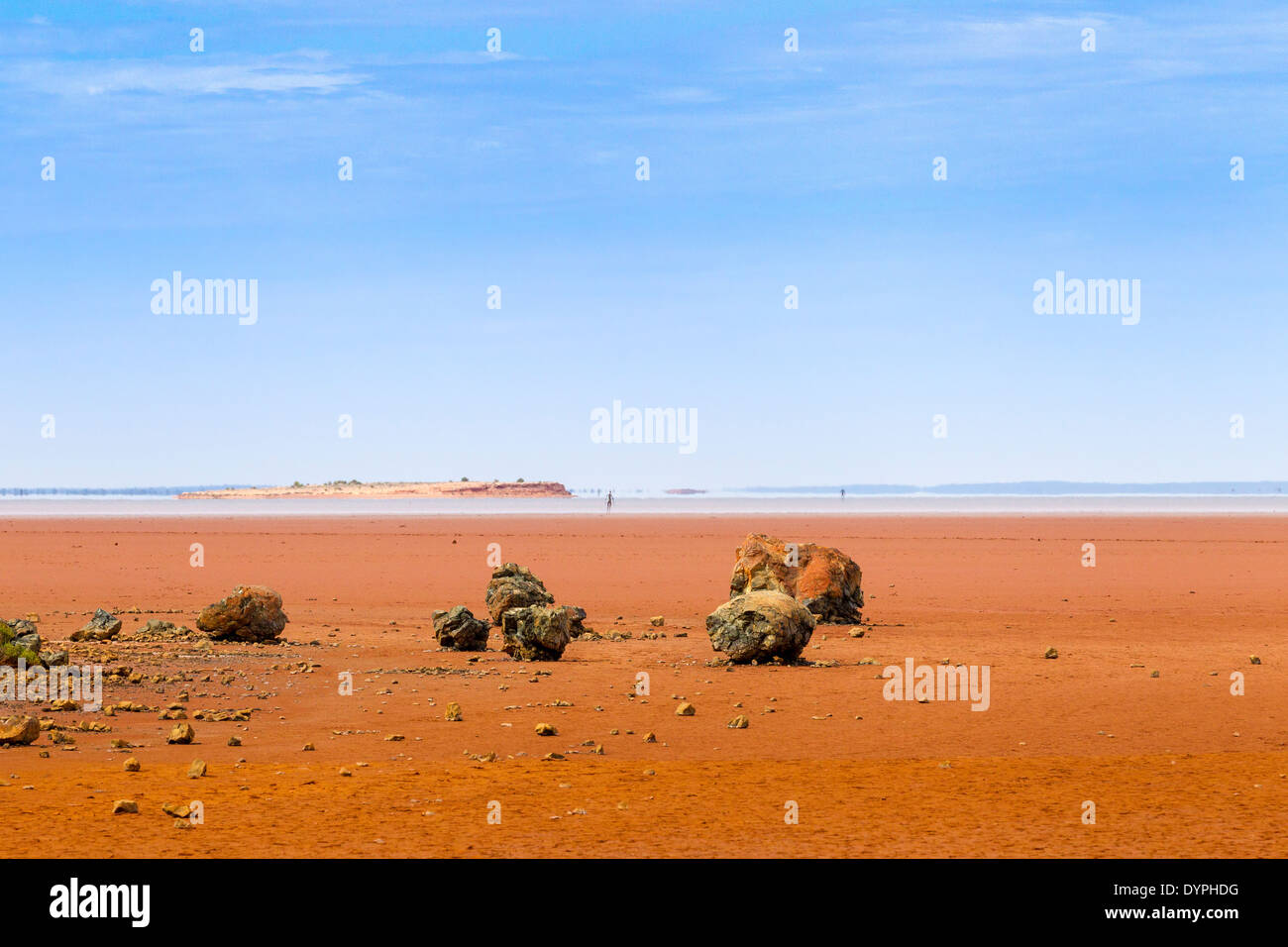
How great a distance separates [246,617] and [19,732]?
7.54 meters

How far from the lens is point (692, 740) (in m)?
12.2

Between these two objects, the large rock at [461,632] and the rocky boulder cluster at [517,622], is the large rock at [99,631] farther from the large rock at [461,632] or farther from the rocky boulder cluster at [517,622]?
the large rock at [461,632]

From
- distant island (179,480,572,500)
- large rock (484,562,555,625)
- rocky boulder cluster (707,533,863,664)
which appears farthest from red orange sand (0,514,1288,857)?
distant island (179,480,572,500)

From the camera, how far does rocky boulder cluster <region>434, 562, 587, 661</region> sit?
17.6m

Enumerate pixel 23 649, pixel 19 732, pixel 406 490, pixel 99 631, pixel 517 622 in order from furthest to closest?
pixel 406 490 → pixel 99 631 → pixel 517 622 → pixel 23 649 → pixel 19 732

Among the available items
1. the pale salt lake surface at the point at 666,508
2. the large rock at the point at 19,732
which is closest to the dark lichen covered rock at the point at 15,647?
the large rock at the point at 19,732

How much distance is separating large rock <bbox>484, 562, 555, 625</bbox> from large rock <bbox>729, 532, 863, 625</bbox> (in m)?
3.24

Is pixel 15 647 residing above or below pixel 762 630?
above

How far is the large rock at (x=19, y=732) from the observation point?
11.8 metres

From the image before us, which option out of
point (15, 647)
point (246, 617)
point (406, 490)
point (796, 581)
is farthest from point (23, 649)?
point (406, 490)

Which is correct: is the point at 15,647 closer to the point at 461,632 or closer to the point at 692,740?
the point at 461,632

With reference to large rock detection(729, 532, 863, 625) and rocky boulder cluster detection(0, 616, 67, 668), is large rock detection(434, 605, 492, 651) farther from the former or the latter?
rocky boulder cluster detection(0, 616, 67, 668)

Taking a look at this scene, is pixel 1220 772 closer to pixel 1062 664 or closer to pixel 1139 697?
pixel 1139 697

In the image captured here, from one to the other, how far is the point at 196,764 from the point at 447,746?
230 centimetres
